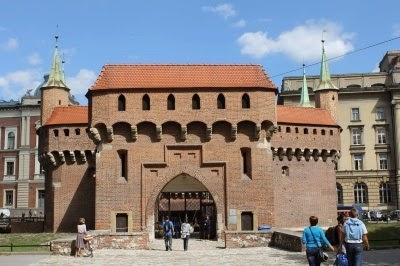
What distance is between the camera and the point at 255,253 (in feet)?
70.9

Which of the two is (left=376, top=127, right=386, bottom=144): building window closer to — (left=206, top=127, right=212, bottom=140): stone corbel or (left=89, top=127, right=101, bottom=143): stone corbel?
(left=206, top=127, right=212, bottom=140): stone corbel

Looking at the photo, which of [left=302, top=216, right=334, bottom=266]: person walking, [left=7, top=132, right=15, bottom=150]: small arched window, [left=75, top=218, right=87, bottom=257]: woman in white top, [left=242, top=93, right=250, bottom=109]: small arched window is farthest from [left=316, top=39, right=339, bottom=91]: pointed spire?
[left=7, top=132, right=15, bottom=150]: small arched window

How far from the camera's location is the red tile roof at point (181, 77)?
3062 cm

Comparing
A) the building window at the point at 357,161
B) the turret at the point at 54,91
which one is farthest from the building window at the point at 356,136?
the turret at the point at 54,91

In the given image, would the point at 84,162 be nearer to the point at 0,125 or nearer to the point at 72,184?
the point at 72,184

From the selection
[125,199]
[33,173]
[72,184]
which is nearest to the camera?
[125,199]

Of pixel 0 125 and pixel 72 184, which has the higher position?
Answer: pixel 0 125

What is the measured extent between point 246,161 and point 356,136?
37032 mm

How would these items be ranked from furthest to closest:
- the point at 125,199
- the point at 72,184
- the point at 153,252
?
1. the point at 72,184
2. the point at 125,199
3. the point at 153,252

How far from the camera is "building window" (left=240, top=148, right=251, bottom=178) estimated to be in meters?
30.6

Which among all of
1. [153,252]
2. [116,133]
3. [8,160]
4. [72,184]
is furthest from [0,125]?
A: [153,252]

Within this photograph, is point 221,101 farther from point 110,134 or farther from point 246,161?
point 110,134

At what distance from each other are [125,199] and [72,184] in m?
9.47

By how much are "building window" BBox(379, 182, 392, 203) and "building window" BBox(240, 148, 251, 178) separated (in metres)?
35.3
